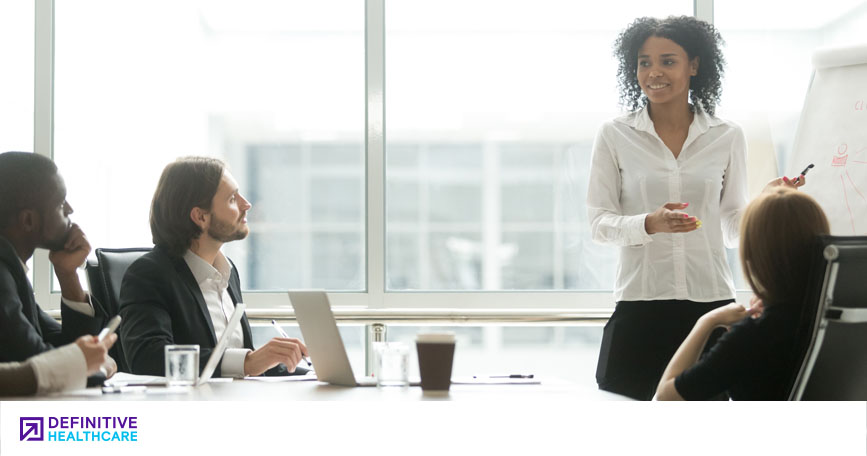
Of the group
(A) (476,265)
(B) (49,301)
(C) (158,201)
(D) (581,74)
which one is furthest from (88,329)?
(D) (581,74)

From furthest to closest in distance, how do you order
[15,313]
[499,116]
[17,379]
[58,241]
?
[499,116] < [58,241] < [15,313] < [17,379]

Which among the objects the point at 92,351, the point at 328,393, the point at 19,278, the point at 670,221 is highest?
the point at 670,221

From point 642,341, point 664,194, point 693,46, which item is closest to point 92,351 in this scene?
point 642,341

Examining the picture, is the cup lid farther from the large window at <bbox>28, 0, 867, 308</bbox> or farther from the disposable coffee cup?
the large window at <bbox>28, 0, 867, 308</bbox>

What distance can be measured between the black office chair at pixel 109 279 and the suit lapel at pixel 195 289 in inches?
12.2

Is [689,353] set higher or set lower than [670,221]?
lower

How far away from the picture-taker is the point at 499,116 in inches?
154

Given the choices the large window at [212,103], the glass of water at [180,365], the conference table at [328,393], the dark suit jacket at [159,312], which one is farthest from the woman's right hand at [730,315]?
the large window at [212,103]

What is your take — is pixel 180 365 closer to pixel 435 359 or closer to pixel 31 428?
pixel 31 428

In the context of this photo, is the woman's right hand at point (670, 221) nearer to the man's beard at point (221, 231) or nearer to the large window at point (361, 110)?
the man's beard at point (221, 231)

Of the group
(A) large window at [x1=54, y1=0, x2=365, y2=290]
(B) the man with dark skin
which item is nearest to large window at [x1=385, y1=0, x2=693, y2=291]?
(A) large window at [x1=54, y1=0, x2=365, y2=290]

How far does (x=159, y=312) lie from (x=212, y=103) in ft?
6.10

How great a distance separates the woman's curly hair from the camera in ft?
8.93

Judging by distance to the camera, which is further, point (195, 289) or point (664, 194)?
point (664, 194)
